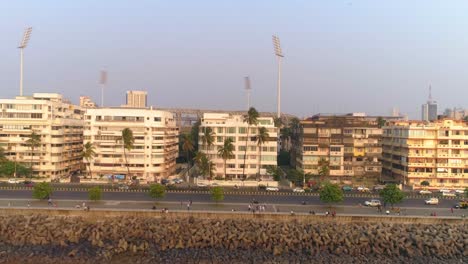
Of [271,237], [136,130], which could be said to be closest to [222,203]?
[271,237]

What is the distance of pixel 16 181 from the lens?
53.1 meters

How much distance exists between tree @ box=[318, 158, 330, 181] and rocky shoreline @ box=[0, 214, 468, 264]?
63.6 feet

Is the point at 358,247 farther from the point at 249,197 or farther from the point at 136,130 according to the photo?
the point at 136,130

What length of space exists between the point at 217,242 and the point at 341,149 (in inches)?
1159

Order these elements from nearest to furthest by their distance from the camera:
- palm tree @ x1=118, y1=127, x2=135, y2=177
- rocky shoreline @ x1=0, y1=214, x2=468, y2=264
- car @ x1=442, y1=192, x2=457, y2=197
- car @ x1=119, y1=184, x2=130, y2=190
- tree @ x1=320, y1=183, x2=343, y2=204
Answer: rocky shoreline @ x1=0, y1=214, x2=468, y2=264 < tree @ x1=320, y1=183, x2=343, y2=204 < car @ x1=442, y1=192, x2=457, y2=197 < car @ x1=119, y1=184, x2=130, y2=190 < palm tree @ x1=118, y1=127, x2=135, y2=177

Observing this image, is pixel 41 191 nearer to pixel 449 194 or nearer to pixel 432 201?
pixel 432 201

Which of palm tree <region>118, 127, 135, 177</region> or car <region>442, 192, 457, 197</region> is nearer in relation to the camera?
car <region>442, 192, 457, 197</region>

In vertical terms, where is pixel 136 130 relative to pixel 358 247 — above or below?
above

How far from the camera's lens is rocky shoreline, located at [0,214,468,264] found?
28.8 m

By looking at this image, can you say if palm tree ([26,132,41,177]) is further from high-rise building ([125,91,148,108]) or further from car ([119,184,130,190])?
high-rise building ([125,91,148,108])

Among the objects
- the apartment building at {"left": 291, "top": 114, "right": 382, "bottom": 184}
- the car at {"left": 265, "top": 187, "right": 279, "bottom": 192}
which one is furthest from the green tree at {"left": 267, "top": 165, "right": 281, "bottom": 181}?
the car at {"left": 265, "top": 187, "right": 279, "bottom": 192}

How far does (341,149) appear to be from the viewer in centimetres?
5566

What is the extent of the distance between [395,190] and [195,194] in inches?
818

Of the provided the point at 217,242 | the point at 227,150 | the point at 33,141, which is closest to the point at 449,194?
the point at 227,150
